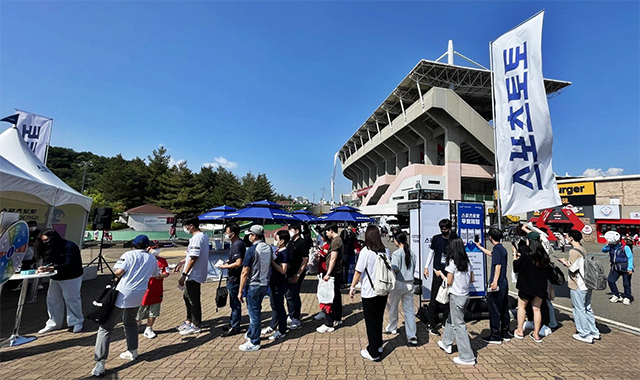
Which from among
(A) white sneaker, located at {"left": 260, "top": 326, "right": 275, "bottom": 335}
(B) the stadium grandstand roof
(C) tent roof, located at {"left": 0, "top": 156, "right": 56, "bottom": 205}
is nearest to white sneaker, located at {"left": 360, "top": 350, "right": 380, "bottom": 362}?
(A) white sneaker, located at {"left": 260, "top": 326, "right": 275, "bottom": 335}

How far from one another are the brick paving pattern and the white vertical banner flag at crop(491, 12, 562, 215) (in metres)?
2.56

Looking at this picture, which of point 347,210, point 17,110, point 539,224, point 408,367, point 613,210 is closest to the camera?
point 408,367

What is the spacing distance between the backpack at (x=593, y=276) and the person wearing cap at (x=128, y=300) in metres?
6.64

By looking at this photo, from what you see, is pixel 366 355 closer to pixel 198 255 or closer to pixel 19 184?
pixel 198 255

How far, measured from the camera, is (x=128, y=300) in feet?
11.7

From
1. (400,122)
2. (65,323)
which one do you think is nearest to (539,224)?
(65,323)

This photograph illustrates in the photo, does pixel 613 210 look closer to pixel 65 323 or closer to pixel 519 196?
pixel 519 196

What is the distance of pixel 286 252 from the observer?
463cm

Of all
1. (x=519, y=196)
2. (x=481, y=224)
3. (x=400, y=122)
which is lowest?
(x=481, y=224)

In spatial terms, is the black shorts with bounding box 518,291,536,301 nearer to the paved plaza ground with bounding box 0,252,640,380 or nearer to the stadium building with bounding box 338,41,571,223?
the paved plaza ground with bounding box 0,252,640,380

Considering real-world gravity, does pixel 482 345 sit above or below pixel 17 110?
below

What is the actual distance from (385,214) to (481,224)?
36.7 meters

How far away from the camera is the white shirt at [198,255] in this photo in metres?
4.57

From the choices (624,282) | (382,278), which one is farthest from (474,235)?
(624,282)
